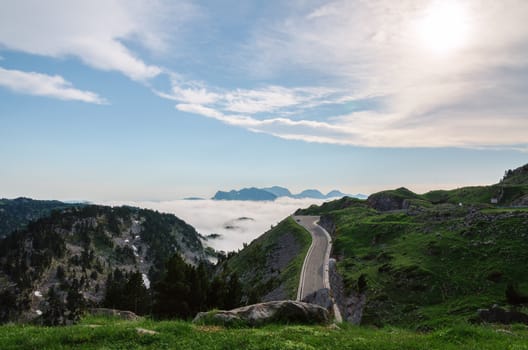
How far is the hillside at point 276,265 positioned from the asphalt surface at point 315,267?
5.11 ft

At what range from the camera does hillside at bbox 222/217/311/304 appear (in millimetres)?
68875

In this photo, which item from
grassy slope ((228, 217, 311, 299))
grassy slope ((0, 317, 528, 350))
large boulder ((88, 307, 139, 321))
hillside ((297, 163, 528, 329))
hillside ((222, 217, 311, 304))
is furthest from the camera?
grassy slope ((228, 217, 311, 299))

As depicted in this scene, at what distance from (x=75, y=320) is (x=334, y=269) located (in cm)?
5464

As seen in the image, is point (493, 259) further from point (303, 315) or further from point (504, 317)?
point (303, 315)

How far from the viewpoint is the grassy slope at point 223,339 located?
575 inches

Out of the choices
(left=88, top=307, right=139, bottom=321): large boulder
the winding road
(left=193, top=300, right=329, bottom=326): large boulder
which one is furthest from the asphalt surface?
(left=88, top=307, right=139, bottom=321): large boulder

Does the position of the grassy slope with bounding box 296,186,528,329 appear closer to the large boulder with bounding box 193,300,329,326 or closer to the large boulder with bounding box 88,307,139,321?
the large boulder with bounding box 193,300,329,326

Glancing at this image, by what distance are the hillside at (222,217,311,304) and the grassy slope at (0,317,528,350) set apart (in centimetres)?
4232

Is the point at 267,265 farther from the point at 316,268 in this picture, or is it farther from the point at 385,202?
the point at 385,202

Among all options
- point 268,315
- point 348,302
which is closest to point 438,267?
point 348,302

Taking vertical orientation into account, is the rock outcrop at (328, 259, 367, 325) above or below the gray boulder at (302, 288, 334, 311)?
below

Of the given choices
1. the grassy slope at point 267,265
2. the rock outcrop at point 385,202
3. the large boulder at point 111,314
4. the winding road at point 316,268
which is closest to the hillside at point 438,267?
the winding road at point 316,268

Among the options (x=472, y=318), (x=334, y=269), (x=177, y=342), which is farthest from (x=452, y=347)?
(x=334, y=269)

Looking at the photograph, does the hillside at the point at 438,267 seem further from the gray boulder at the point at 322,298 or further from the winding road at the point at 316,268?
the gray boulder at the point at 322,298
